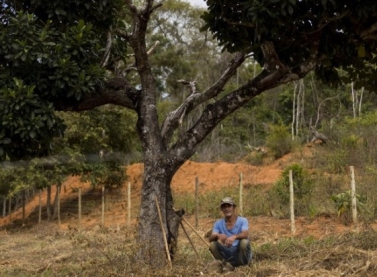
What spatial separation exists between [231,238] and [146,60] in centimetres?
279

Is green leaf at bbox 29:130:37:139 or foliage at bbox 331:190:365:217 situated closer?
green leaf at bbox 29:130:37:139

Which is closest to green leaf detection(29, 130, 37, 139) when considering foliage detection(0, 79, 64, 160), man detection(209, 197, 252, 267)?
foliage detection(0, 79, 64, 160)

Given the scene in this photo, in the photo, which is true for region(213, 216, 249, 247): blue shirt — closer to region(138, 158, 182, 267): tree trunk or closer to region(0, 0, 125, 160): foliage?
region(138, 158, 182, 267): tree trunk

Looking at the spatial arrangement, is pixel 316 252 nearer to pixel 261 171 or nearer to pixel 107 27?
pixel 107 27

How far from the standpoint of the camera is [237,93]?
24.8 ft

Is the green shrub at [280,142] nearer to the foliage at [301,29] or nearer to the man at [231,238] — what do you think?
the foliage at [301,29]

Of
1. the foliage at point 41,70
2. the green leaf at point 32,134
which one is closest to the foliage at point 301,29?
the foliage at point 41,70

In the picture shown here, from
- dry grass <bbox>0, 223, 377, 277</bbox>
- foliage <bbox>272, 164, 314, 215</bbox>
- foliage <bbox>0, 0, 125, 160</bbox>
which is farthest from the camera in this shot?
foliage <bbox>272, 164, 314, 215</bbox>

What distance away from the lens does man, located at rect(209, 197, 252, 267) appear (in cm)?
681

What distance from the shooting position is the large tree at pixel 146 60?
647 cm

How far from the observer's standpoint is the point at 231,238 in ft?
22.2

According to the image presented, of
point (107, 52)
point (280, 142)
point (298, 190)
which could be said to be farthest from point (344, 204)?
point (280, 142)

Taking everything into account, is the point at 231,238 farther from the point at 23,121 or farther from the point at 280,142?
the point at 280,142

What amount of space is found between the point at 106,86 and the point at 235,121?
980 inches
